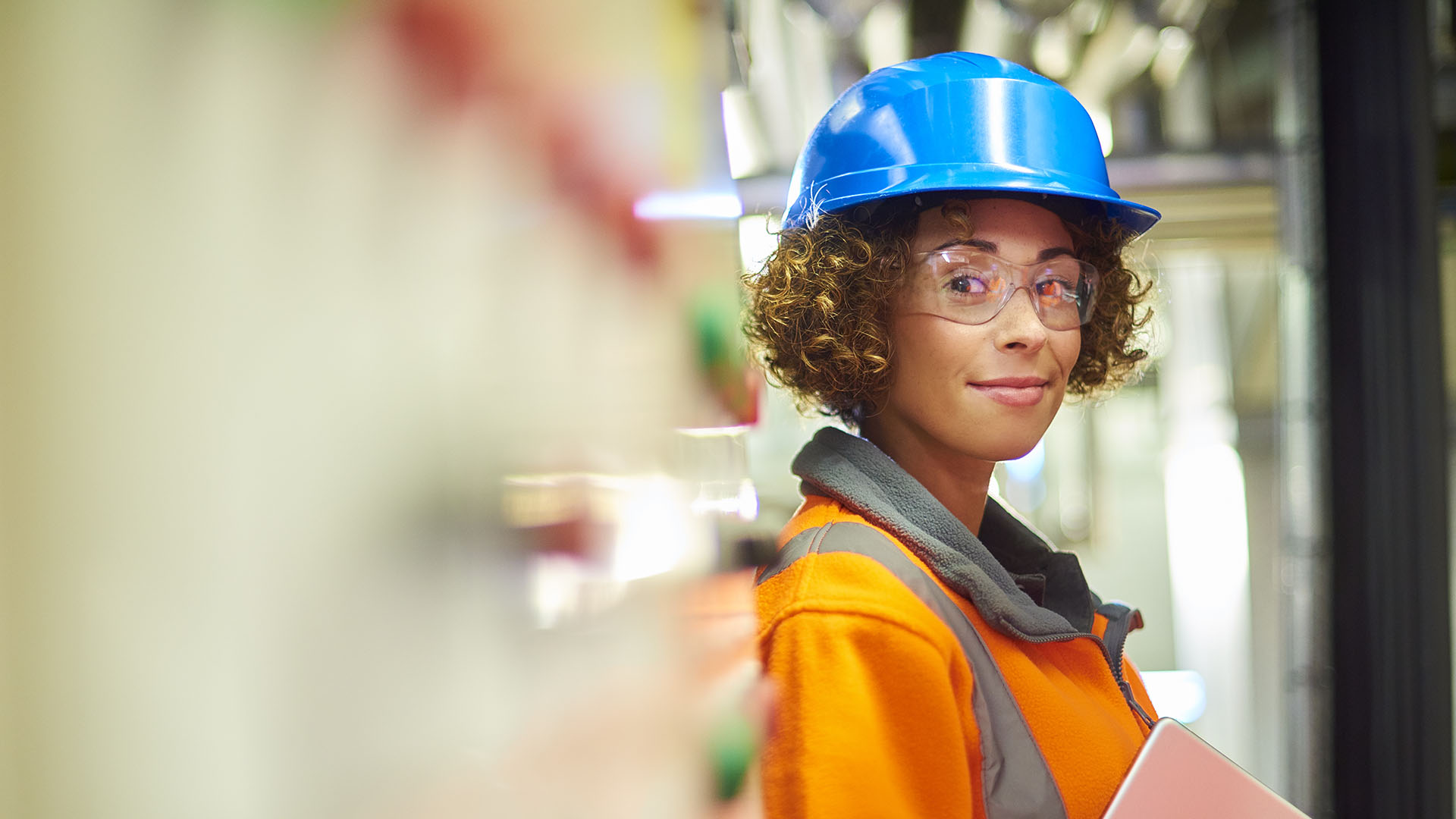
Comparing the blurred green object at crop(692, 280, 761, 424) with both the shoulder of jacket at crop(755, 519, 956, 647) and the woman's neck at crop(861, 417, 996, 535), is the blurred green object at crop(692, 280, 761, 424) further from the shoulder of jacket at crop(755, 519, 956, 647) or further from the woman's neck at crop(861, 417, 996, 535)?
the woman's neck at crop(861, 417, 996, 535)

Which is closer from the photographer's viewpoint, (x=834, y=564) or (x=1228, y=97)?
(x=834, y=564)

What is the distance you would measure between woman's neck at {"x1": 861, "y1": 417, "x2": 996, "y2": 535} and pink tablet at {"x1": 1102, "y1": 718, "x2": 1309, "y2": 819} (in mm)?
267

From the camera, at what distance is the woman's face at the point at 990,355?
830 millimetres

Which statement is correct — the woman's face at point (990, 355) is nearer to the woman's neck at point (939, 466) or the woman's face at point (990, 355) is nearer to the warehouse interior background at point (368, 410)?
the woman's neck at point (939, 466)

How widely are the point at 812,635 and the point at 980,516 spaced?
0.36 m

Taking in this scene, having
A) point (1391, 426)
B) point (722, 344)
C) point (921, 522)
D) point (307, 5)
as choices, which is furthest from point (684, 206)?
point (1391, 426)

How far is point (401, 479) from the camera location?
0.19 meters

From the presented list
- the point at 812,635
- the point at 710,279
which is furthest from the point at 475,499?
the point at 812,635

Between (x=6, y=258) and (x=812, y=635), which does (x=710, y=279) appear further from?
(x=812, y=635)

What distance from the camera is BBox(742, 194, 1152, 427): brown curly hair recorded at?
0.85 metres

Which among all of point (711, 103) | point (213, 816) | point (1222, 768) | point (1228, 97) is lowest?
point (1222, 768)

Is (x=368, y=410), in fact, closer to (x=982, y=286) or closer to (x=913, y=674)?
(x=913, y=674)

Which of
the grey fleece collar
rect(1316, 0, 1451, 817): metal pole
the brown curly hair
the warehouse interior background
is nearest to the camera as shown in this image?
the warehouse interior background

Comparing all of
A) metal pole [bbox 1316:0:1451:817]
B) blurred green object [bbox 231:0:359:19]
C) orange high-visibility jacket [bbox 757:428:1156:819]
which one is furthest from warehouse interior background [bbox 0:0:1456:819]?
metal pole [bbox 1316:0:1451:817]
